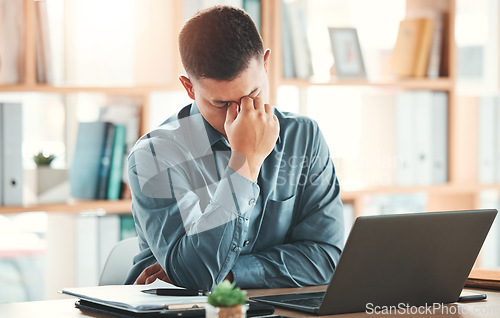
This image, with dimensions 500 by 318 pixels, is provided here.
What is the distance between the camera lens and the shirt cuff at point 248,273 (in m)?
1.54

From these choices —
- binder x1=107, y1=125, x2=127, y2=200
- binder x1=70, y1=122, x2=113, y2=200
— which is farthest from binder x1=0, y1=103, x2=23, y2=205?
binder x1=107, y1=125, x2=127, y2=200

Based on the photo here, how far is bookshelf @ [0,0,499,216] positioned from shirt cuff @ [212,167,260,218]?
1.17 m

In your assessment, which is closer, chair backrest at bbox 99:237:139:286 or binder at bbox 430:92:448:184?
chair backrest at bbox 99:237:139:286

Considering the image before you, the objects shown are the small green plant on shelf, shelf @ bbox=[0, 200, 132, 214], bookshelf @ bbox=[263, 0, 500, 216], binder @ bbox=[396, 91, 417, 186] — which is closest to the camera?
shelf @ bbox=[0, 200, 132, 214]

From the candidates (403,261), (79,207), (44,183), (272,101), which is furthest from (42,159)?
(403,261)

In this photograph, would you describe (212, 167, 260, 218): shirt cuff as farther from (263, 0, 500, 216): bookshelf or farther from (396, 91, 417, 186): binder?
(396, 91, 417, 186): binder

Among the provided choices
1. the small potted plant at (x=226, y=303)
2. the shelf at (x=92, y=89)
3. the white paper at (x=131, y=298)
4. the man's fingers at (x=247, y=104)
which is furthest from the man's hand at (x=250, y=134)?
the shelf at (x=92, y=89)

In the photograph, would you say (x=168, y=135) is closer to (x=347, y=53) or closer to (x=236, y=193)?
(x=236, y=193)

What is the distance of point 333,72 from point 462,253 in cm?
179

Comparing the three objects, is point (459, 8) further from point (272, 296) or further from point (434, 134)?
point (272, 296)

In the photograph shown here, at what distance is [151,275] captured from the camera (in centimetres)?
160

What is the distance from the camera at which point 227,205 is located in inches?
59.5

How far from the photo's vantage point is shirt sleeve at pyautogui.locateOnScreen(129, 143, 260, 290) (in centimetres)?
150

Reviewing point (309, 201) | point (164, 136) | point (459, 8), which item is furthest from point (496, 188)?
point (164, 136)
